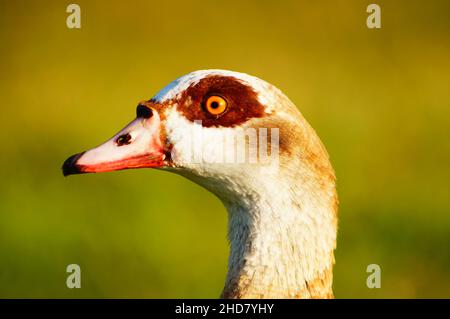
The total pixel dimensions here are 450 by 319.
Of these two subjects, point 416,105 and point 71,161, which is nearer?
point 71,161

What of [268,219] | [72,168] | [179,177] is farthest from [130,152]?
[179,177]

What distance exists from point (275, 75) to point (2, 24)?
9.35 feet

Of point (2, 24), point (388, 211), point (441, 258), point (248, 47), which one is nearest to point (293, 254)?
point (441, 258)

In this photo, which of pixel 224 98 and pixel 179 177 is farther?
pixel 179 177

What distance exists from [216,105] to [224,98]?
1.5 inches

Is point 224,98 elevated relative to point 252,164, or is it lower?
elevated

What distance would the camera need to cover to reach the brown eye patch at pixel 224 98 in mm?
3137

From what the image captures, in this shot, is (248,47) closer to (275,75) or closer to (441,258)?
(275,75)

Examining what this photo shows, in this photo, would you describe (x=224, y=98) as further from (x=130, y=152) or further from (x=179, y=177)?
(x=179, y=177)

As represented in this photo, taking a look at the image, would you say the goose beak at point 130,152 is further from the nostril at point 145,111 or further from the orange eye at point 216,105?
the orange eye at point 216,105

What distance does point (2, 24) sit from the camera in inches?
347

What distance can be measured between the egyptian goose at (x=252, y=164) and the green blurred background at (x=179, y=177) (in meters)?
2.43

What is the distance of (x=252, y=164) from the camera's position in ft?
10.3

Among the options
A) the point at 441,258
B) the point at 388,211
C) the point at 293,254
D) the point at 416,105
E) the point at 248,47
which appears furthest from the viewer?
the point at 248,47
